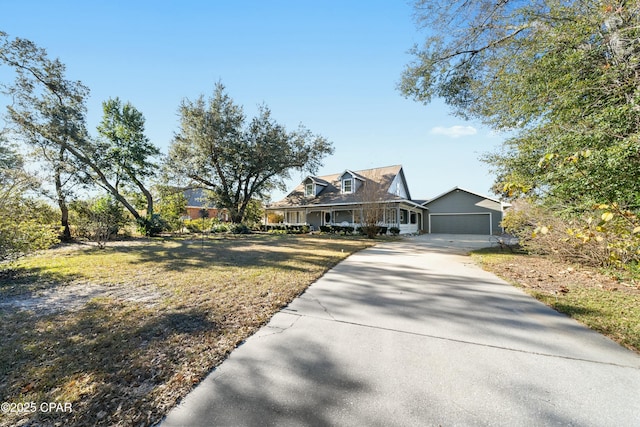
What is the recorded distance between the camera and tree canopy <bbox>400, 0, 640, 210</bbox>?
4.12m

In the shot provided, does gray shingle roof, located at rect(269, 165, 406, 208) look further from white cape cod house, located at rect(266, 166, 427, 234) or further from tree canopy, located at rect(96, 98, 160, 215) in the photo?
tree canopy, located at rect(96, 98, 160, 215)

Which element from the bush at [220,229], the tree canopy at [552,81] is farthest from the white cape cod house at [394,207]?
the tree canopy at [552,81]

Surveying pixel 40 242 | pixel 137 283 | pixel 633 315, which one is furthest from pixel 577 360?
pixel 40 242

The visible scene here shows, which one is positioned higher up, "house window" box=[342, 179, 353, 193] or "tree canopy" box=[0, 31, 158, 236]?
"tree canopy" box=[0, 31, 158, 236]

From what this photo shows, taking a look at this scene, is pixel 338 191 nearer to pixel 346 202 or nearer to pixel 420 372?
pixel 346 202

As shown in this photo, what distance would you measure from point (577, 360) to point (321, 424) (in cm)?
277

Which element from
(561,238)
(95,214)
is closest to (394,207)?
(561,238)

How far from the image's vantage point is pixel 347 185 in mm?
22234

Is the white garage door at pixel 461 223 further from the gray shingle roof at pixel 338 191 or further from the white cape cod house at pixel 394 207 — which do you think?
the gray shingle roof at pixel 338 191

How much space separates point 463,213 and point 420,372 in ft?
73.1

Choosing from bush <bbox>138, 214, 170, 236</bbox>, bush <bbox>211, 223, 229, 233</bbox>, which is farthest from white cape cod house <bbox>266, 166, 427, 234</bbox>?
bush <bbox>138, 214, 170, 236</bbox>

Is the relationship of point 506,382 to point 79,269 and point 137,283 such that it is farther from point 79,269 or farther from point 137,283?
point 79,269

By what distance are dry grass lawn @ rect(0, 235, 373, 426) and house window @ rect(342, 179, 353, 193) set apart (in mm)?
16318

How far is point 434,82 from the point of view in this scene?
9047 mm
